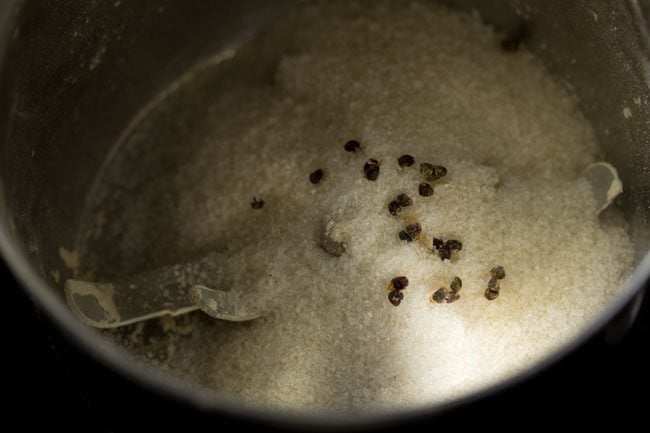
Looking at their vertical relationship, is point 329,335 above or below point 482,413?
below

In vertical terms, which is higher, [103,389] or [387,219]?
[387,219]

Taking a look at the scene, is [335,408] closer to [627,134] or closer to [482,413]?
[482,413]

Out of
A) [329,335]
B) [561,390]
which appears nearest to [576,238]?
[561,390]

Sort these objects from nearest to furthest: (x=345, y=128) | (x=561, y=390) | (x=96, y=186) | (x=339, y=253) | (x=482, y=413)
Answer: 1. (x=482, y=413)
2. (x=561, y=390)
3. (x=339, y=253)
4. (x=345, y=128)
5. (x=96, y=186)

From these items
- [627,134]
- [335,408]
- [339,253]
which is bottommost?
[335,408]

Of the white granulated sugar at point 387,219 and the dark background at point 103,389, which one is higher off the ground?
the white granulated sugar at point 387,219

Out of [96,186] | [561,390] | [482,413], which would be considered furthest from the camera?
[96,186]
